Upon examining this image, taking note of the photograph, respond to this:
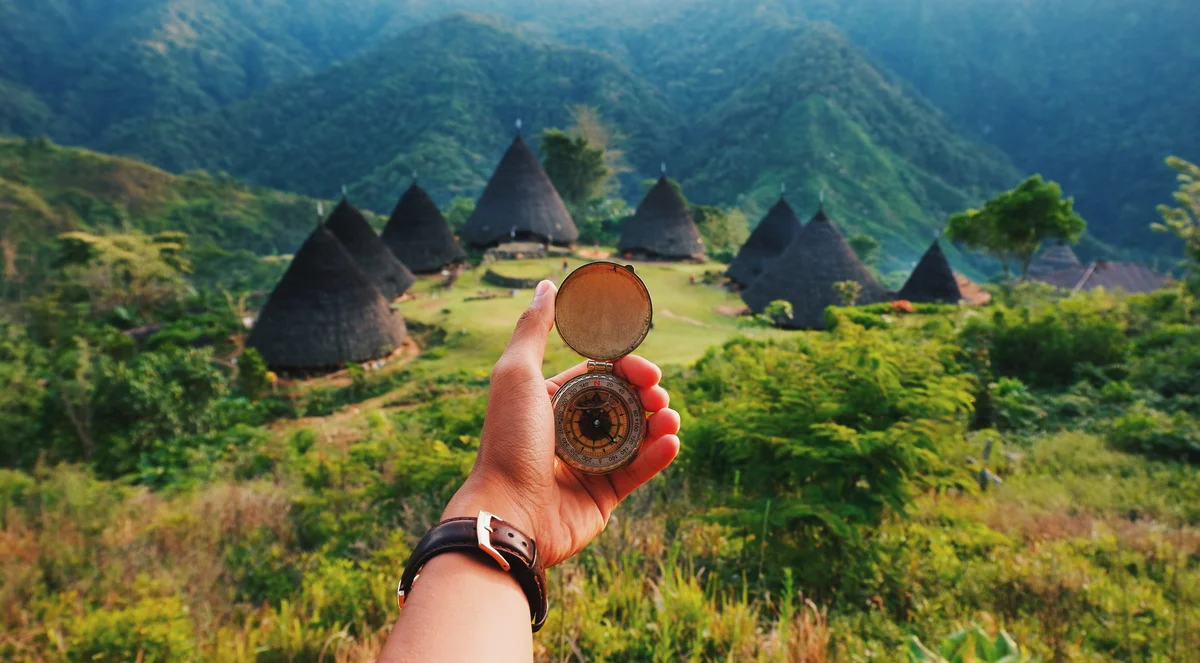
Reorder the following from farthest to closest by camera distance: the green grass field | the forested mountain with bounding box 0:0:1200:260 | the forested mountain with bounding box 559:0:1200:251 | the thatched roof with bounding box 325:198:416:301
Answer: the forested mountain with bounding box 0:0:1200:260 < the forested mountain with bounding box 559:0:1200:251 < the thatched roof with bounding box 325:198:416:301 < the green grass field

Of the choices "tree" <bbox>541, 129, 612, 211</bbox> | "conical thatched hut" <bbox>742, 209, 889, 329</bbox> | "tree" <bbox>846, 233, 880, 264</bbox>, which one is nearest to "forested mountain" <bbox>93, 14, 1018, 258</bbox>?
"tree" <bbox>846, 233, 880, 264</bbox>

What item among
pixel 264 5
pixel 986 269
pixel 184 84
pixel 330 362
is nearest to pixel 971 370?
pixel 330 362

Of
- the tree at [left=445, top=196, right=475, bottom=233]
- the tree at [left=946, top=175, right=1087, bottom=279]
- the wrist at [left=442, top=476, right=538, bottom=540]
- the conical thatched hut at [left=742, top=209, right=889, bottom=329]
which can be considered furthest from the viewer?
the tree at [left=445, top=196, right=475, bottom=233]

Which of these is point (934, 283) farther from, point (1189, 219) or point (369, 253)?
point (369, 253)

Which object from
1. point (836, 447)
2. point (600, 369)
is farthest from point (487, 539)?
point (836, 447)

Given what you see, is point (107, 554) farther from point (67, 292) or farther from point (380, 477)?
point (67, 292)

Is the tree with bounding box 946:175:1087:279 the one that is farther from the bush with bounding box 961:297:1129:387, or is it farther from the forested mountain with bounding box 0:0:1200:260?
the forested mountain with bounding box 0:0:1200:260
